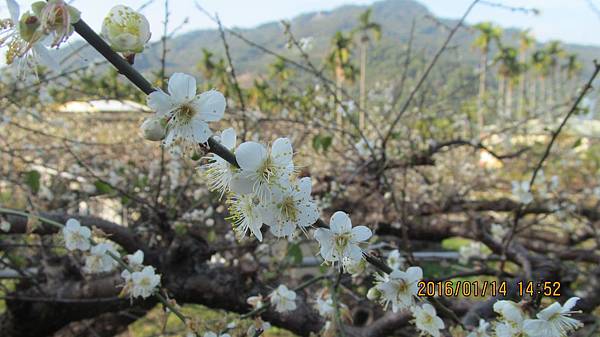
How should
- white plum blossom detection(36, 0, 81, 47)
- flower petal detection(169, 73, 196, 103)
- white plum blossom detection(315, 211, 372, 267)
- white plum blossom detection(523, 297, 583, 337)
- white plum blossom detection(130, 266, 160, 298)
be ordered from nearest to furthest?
white plum blossom detection(36, 0, 81, 47) → flower petal detection(169, 73, 196, 103) → white plum blossom detection(315, 211, 372, 267) → white plum blossom detection(523, 297, 583, 337) → white plum blossom detection(130, 266, 160, 298)

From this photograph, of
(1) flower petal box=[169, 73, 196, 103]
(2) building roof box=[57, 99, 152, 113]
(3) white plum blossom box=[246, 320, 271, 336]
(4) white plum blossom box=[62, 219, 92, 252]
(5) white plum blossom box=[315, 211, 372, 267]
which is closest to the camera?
(1) flower petal box=[169, 73, 196, 103]

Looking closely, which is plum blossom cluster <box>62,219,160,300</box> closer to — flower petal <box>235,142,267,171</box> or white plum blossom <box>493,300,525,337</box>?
flower petal <box>235,142,267,171</box>

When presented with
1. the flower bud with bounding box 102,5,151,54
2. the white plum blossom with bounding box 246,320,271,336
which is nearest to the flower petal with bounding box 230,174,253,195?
the flower bud with bounding box 102,5,151,54

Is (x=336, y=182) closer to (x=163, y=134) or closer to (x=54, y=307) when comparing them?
(x=54, y=307)

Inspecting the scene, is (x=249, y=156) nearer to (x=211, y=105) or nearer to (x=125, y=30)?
(x=211, y=105)

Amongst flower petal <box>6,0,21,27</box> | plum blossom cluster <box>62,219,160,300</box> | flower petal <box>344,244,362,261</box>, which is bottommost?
plum blossom cluster <box>62,219,160,300</box>

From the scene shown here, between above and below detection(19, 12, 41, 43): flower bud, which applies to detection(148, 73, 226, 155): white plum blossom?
below

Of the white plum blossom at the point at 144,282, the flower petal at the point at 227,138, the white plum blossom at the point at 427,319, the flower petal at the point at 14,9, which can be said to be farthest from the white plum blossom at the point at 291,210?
the white plum blossom at the point at 144,282
